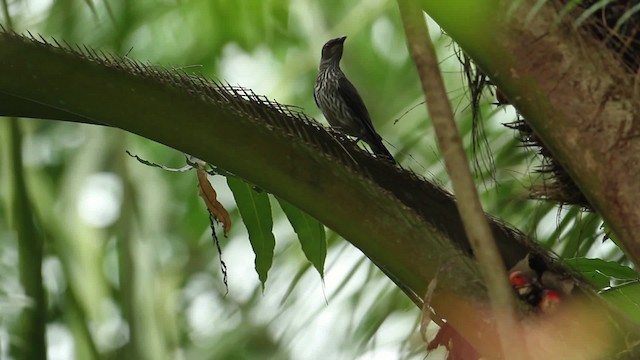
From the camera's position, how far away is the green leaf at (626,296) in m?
1.68

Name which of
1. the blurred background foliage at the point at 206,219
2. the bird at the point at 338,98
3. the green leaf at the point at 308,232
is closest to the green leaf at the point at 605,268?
the blurred background foliage at the point at 206,219

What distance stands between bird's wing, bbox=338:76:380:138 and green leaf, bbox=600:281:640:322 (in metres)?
1.59

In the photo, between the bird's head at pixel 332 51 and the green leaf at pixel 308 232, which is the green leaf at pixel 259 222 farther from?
the bird's head at pixel 332 51

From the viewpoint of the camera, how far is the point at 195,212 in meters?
3.02

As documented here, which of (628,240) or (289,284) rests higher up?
(289,284)

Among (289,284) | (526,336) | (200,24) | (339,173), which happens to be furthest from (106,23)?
(526,336)

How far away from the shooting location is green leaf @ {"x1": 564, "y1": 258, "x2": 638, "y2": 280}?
1.79 m

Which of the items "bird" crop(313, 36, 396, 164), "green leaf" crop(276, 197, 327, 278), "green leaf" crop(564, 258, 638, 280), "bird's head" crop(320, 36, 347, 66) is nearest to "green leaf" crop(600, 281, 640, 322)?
"green leaf" crop(564, 258, 638, 280)

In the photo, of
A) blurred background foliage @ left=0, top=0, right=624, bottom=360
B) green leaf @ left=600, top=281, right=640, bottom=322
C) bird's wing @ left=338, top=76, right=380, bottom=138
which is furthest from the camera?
bird's wing @ left=338, top=76, right=380, bottom=138

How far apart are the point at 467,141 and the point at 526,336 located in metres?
1.15

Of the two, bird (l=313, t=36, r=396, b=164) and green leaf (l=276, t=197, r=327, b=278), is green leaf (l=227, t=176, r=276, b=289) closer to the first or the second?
green leaf (l=276, t=197, r=327, b=278)

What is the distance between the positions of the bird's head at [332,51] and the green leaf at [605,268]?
1626 mm

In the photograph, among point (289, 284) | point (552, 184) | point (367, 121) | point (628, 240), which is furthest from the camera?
point (367, 121)

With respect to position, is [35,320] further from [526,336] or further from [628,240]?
[628,240]
